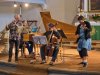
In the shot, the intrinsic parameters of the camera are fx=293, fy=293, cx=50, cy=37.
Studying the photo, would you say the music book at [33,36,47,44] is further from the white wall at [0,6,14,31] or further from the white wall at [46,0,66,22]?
the white wall at [0,6,14,31]

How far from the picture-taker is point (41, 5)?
1433 centimetres

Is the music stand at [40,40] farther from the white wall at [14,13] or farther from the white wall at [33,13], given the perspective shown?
the white wall at [33,13]

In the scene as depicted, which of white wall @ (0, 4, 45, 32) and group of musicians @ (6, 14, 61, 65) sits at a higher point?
white wall @ (0, 4, 45, 32)

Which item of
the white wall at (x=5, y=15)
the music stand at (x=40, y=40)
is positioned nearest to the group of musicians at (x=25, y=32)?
the music stand at (x=40, y=40)

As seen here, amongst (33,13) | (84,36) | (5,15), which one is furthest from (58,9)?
(84,36)

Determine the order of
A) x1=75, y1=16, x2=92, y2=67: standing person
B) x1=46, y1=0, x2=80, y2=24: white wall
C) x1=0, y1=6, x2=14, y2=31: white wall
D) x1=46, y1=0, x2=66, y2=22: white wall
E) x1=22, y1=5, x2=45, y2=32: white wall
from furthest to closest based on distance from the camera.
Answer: x1=22, y1=5, x2=45, y2=32: white wall
x1=0, y1=6, x2=14, y2=31: white wall
x1=46, y1=0, x2=66, y2=22: white wall
x1=46, y1=0, x2=80, y2=24: white wall
x1=75, y1=16, x2=92, y2=67: standing person

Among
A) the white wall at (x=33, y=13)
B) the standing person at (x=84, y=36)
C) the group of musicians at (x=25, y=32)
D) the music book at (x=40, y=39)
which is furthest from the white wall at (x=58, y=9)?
the standing person at (x=84, y=36)

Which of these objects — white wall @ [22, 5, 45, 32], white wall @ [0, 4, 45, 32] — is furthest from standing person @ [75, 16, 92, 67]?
white wall @ [22, 5, 45, 32]

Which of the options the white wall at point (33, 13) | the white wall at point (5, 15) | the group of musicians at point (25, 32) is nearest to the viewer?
the group of musicians at point (25, 32)

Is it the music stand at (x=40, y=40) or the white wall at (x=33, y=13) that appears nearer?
the music stand at (x=40, y=40)

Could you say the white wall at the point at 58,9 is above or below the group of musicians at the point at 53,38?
above

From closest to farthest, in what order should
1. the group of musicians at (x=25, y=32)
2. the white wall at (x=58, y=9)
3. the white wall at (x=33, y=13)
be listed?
the group of musicians at (x=25, y=32) → the white wall at (x=58, y=9) → the white wall at (x=33, y=13)

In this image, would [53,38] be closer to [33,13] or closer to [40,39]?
[40,39]

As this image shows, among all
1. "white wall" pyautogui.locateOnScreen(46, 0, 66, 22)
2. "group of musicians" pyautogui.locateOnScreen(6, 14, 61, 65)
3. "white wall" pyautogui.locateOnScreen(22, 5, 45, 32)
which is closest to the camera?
"group of musicians" pyautogui.locateOnScreen(6, 14, 61, 65)
